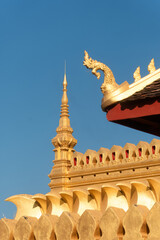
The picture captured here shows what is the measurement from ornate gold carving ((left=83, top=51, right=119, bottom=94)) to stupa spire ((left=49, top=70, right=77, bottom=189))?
494 inches

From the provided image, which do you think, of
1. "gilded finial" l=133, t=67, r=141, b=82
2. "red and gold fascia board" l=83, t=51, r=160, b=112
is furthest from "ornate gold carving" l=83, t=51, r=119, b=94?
"gilded finial" l=133, t=67, r=141, b=82

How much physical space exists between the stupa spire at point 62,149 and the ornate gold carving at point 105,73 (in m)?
12.5

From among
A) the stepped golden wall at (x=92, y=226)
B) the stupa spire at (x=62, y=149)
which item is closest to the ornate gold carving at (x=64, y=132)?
the stupa spire at (x=62, y=149)

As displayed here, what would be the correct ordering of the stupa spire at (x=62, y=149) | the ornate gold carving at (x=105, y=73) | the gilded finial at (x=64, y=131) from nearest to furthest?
the ornate gold carving at (x=105, y=73), the stupa spire at (x=62, y=149), the gilded finial at (x=64, y=131)

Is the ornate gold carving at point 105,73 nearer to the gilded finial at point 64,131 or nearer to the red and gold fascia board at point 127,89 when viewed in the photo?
the red and gold fascia board at point 127,89

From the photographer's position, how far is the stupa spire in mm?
22359

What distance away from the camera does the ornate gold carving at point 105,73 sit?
9.78 meters

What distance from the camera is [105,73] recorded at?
9.85 m

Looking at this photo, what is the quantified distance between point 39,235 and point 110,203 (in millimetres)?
2117

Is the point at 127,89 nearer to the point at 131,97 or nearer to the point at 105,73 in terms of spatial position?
the point at 131,97

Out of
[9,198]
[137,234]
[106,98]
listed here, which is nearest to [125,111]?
[106,98]

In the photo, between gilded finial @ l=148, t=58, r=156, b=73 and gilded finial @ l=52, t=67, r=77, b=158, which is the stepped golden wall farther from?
gilded finial @ l=52, t=67, r=77, b=158

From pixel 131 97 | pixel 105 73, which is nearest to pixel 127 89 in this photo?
pixel 131 97

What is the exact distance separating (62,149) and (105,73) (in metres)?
12.9
